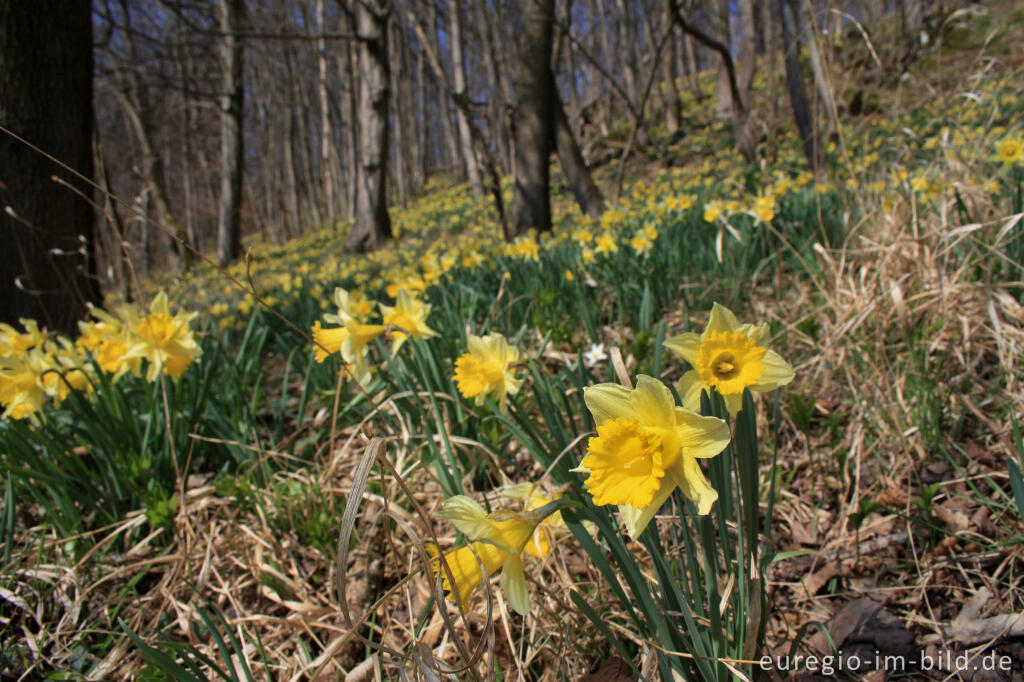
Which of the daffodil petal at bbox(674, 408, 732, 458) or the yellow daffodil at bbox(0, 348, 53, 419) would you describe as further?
the yellow daffodil at bbox(0, 348, 53, 419)

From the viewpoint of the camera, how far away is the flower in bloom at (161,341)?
5.17 ft

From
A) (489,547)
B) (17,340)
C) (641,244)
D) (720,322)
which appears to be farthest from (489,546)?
(641,244)

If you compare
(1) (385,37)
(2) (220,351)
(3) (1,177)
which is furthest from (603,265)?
(1) (385,37)

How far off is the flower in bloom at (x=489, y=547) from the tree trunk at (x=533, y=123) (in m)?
5.34

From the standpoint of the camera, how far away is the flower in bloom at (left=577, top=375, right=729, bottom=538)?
0.67m

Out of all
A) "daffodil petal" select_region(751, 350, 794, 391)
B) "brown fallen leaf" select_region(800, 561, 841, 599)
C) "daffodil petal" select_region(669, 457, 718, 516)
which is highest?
"daffodil petal" select_region(751, 350, 794, 391)

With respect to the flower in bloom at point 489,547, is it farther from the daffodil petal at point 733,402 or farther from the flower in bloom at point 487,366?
the flower in bloom at point 487,366

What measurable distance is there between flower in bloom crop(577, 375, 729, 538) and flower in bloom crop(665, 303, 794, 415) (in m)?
0.06

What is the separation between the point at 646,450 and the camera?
0.68 metres

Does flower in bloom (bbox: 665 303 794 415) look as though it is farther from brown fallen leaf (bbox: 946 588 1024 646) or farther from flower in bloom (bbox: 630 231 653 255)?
flower in bloom (bbox: 630 231 653 255)

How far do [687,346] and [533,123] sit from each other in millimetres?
5816

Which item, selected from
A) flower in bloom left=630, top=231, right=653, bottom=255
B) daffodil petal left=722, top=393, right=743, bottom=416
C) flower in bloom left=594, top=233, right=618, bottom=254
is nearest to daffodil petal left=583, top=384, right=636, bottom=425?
daffodil petal left=722, top=393, right=743, bottom=416

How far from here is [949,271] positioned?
198 cm

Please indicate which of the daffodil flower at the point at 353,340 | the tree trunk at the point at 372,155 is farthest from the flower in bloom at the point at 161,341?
the tree trunk at the point at 372,155
